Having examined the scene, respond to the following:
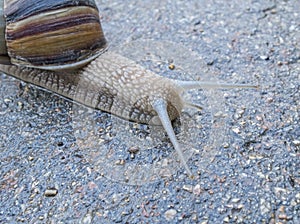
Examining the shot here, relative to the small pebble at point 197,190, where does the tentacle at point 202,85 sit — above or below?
above

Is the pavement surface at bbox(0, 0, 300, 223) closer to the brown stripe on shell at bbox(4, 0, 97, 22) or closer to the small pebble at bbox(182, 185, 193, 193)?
the small pebble at bbox(182, 185, 193, 193)

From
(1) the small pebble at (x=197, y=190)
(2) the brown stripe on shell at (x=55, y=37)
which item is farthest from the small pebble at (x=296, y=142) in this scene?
(2) the brown stripe on shell at (x=55, y=37)

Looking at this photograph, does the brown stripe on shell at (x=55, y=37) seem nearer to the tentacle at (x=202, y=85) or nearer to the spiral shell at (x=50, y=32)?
the spiral shell at (x=50, y=32)

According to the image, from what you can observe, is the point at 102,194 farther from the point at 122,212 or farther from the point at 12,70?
the point at 12,70

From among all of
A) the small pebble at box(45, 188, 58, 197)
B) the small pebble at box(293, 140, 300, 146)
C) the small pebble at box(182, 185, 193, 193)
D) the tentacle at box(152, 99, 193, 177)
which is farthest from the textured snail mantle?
the small pebble at box(45, 188, 58, 197)

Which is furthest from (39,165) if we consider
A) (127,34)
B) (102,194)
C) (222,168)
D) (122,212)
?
(127,34)

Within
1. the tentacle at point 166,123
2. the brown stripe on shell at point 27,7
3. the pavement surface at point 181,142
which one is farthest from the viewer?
the brown stripe on shell at point 27,7

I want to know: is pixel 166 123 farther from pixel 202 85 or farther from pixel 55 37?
pixel 55 37

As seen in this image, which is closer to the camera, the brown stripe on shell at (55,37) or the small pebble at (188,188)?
the small pebble at (188,188)
